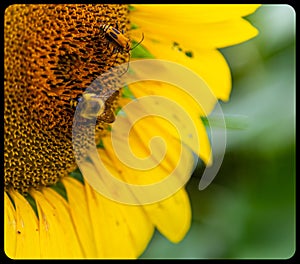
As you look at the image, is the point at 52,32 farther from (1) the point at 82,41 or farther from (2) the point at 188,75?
(2) the point at 188,75

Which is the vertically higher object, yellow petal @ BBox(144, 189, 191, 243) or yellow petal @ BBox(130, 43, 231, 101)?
yellow petal @ BBox(130, 43, 231, 101)

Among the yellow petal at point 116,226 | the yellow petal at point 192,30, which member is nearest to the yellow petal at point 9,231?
the yellow petal at point 116,226

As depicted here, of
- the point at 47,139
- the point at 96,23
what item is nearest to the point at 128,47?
the point at 96,23

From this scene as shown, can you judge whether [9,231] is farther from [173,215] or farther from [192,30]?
[192,30]

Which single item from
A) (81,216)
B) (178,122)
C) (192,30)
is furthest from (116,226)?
(192,30)

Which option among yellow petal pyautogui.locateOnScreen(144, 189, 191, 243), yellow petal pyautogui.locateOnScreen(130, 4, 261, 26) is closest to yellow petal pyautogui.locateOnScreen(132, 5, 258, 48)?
yellow petal pyautogui.locateOnScreen(130, 4, 261, 26)

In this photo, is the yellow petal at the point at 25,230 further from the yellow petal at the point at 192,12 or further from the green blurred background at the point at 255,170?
the yellow petal at the point at 192,12

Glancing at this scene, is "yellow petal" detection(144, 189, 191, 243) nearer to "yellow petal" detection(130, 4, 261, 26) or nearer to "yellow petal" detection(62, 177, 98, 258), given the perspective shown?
"yellow petal" detection(62, 177, 98, 258)
